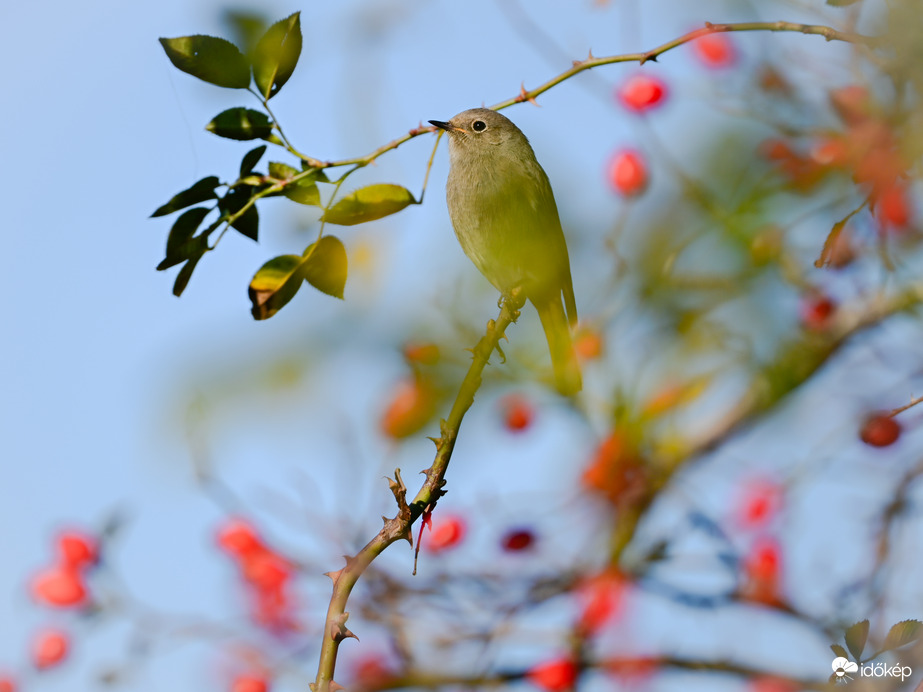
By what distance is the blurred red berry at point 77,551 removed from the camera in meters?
3.76

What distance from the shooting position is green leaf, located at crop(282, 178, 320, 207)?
1.59 m

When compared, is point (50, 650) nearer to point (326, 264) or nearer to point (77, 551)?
point (77, 551)

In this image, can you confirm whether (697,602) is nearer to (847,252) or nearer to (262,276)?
(847,252)

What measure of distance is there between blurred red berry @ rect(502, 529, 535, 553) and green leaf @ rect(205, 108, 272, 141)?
1885mm

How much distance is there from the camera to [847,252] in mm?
1350

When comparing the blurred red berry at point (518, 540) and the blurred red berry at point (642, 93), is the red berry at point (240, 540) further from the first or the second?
the blurred red berry at point (642, 93)

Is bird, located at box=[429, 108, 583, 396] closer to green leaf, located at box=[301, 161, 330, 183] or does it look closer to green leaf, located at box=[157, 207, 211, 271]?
green leaf, located at box=[301, 161, 330, 183]

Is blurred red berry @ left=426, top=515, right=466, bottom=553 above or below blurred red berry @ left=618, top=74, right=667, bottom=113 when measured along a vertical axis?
below

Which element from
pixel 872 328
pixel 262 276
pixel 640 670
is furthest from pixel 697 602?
pixel 262 276

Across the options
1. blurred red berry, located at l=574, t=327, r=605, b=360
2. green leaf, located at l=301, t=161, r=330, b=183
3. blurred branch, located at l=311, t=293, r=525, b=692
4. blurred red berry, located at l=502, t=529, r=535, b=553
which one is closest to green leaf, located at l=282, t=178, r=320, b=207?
green leaf, located at l=301, t=161, r=330, b=183

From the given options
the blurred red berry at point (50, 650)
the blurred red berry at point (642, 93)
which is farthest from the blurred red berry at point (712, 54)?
the blurred red berry at point (50, 650)

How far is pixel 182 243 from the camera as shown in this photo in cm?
157

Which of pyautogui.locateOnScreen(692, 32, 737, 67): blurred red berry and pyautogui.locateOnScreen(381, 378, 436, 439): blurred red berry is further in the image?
pyautogui.locateOnScreen(692, 32, 737, 67): blurred red berry

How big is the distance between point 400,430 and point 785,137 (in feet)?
1.86
